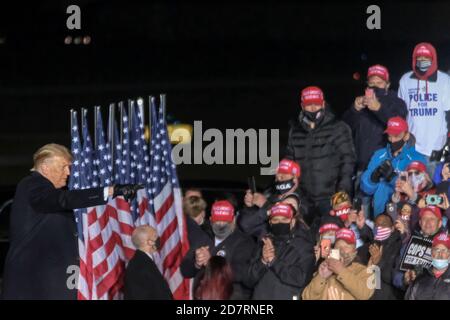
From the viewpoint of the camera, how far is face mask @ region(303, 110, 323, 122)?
1545 cm

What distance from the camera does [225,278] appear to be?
1388cm

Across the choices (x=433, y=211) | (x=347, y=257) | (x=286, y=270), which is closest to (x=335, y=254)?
(x=347, y=257)

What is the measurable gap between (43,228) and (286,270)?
203 cm

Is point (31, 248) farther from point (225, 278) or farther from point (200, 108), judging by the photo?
point (200, 108)

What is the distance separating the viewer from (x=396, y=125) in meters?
15.2

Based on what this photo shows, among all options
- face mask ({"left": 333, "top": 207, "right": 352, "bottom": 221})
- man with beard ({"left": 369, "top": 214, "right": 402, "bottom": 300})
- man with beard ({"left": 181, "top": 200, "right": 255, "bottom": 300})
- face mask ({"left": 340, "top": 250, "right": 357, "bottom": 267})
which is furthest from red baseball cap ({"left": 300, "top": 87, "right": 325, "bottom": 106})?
face mask ({"left": 340, "top": 250, "right": 357, "bottom": 267})

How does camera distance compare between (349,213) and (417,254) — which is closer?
(417,254)

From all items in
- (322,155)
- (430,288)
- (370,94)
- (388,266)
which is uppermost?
(370,94)

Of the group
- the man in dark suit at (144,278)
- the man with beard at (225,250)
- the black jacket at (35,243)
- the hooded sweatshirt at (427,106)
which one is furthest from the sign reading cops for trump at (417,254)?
the black jacket at (35,243)

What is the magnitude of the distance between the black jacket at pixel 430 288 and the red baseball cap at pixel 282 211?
1.25 metres

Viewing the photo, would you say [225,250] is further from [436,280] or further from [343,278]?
[436,280]

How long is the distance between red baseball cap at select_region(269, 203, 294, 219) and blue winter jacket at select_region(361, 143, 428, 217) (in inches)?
57.4

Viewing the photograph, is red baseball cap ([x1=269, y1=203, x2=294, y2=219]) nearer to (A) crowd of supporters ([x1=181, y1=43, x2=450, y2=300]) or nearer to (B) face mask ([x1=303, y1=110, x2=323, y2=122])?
(A) crowd of supporters ([x1=181, y1=43, x2=450, y2=300])

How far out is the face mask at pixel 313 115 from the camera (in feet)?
50.7
